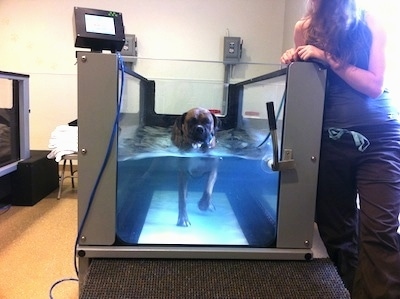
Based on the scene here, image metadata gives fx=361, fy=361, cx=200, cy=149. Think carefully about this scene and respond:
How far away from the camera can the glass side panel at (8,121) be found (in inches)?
104

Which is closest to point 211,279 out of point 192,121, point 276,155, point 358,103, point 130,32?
point 276,155

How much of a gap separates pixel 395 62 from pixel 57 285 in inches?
70.9

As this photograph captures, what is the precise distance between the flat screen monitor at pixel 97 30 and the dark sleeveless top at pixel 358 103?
0.64 m

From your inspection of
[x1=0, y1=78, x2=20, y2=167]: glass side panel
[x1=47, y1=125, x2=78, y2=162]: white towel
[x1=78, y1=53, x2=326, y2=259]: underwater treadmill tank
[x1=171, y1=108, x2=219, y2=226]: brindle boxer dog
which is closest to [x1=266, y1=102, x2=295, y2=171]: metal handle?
[x1=78, y1=53, x2=326, y2=259]: underwater treadmill tank

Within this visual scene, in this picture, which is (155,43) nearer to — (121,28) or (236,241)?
(121,28)

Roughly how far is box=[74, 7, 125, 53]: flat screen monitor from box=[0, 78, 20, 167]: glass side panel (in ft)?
6.21

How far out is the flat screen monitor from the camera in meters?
1.02

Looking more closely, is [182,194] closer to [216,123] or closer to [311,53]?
[216,123]

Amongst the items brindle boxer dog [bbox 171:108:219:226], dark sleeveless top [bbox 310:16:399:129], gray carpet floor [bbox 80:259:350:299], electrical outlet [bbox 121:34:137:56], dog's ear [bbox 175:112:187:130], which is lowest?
gray carpet floor [bbox 80:259:350:299]

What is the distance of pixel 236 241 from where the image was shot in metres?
1.16

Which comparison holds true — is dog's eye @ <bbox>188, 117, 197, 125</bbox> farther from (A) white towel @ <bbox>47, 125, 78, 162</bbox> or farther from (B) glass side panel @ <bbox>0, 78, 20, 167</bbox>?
(B) glass side panel @ <bbox>0, 78, 20, 167</bbox>

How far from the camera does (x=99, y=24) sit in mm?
1057

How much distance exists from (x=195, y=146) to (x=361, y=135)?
0.79 m

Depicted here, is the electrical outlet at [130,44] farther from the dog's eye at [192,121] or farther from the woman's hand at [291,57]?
the woman's hand at [291,57]
